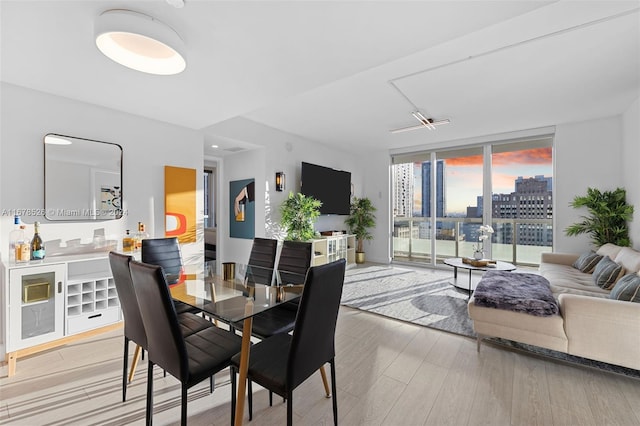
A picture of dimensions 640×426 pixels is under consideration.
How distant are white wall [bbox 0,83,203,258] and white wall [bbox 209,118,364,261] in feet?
2.75

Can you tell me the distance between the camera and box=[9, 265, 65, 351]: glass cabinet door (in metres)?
2.26

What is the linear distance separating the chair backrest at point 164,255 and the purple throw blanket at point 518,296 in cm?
283

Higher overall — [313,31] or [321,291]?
[313,31]

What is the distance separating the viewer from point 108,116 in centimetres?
314

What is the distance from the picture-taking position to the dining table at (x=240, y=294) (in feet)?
4.84

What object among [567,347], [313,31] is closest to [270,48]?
[313,31]

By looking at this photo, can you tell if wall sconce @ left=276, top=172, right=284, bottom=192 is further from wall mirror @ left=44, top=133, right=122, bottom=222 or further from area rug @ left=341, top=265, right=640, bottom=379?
→ wall mirror @ left=44, top=133, right=122, bottom=222

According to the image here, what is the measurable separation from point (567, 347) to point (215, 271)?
3.05m

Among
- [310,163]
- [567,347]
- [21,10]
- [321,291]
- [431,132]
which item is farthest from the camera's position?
[310,163]

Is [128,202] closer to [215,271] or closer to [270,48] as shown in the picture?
[215,271]

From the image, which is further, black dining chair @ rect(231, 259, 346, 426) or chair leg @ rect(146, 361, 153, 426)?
chair leg @ rect(146, 361, 153, 426)

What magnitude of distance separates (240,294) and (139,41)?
5.90ft

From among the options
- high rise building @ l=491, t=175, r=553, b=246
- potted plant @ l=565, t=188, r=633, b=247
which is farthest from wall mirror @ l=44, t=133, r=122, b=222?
potted plant @ l=565, t=188, r=633, b=247

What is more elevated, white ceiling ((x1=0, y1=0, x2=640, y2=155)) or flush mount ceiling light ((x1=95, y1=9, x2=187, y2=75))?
white ceiling ((x1=0, y1=0, x2=640, y2=155))
